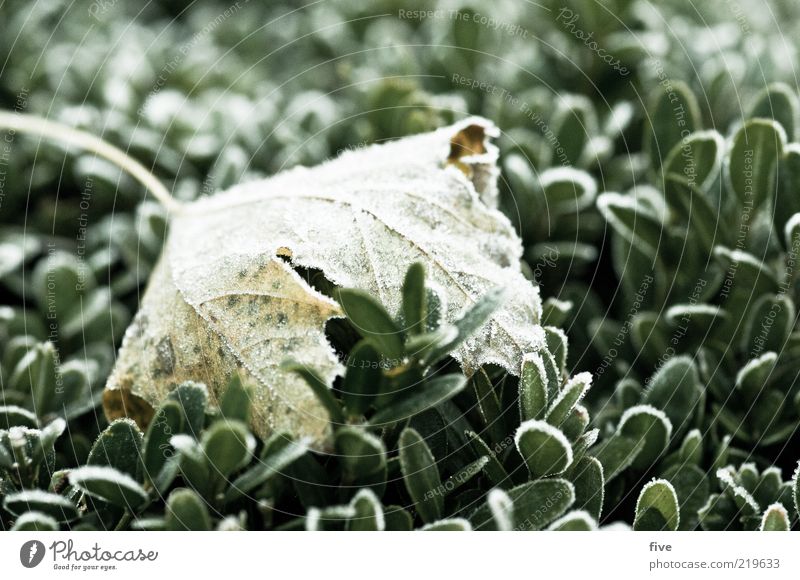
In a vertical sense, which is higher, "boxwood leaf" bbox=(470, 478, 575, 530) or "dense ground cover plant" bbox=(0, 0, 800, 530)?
"dense ground cover plant" bbox=(0, 0, 800, 530)

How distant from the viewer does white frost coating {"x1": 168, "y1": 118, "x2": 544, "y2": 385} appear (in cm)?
73

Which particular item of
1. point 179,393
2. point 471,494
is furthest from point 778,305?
point 179,393

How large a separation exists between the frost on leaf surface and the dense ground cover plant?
0.04 m

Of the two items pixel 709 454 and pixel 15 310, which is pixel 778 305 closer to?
pixel 709 454

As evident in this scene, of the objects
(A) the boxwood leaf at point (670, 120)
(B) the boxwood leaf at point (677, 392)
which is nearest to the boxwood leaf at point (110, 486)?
(B) the boxwood leaf at point (677, 392)

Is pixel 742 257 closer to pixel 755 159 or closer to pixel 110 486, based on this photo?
pixel 755 159

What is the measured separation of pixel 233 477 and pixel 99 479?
0.11 m

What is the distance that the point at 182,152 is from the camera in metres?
1.20

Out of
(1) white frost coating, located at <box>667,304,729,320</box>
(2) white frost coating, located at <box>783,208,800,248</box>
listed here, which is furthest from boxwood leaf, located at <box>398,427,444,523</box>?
(2) white frost coating, located at <box>783,208,800,248</box>

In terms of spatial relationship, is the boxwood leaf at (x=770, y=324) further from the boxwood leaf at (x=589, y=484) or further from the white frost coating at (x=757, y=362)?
the boxwood leaf at (x=589, y=484)

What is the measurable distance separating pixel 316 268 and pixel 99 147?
0.52m

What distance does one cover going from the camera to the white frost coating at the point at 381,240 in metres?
0.73
